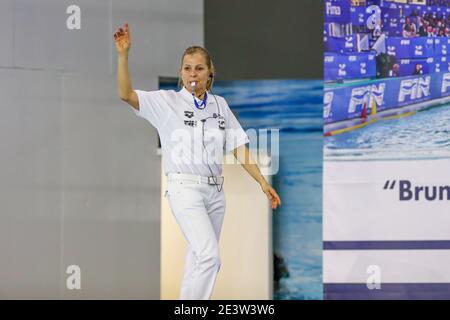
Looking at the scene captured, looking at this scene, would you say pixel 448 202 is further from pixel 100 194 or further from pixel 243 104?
pixel 100 194

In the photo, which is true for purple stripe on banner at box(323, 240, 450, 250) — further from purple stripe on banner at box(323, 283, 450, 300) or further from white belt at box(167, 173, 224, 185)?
white belt at box(167, 173, 224, 185)

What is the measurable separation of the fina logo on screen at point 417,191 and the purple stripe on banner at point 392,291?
1.97ft

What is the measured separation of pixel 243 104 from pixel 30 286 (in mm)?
2156

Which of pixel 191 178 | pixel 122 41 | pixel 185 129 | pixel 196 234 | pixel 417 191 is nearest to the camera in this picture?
pixel 122 41

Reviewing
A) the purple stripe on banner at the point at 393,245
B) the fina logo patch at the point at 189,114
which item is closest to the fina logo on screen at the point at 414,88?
the purple stripe on banner at the point at 393,245

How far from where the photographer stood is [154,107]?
5109 mm

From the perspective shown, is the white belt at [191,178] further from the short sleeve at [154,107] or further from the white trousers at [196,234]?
the short sleeve at [154,107]

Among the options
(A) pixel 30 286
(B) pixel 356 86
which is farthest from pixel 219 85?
(A) pixel 30 286

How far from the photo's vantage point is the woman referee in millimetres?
4875

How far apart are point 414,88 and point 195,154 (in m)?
2.37

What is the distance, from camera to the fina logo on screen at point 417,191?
6773 mm

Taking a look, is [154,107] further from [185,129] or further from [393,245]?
[393,245]

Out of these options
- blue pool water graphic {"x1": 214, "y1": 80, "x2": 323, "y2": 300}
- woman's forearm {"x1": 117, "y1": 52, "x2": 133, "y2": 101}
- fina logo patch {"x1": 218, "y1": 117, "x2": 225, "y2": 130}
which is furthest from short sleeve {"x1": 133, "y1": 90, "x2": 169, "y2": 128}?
blue pool water graphic {"x1": 214, "y1": 80, "x2": 323, "y2": 300}

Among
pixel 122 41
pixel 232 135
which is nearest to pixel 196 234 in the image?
pixel 232 135
